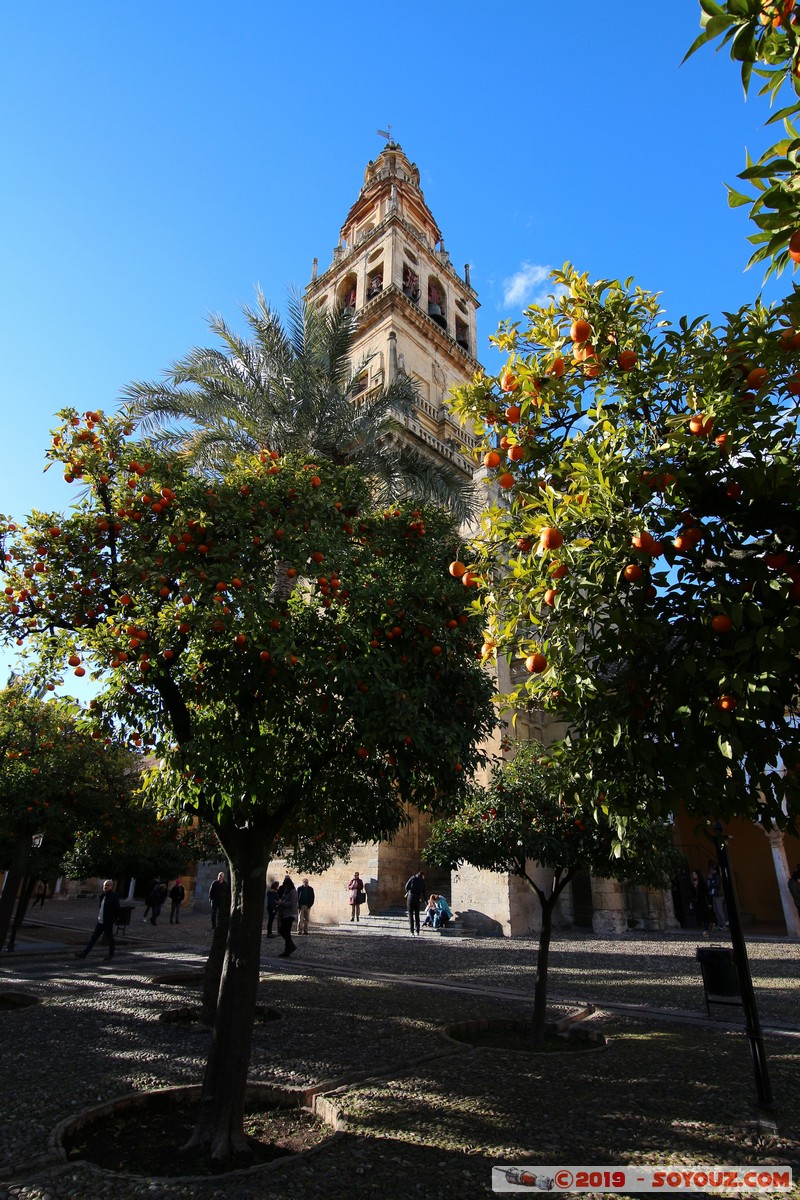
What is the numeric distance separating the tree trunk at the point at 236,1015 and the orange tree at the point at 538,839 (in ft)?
9.47

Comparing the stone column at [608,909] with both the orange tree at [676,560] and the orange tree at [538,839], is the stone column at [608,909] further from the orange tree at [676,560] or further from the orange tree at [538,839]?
the orange tree at [676,560]

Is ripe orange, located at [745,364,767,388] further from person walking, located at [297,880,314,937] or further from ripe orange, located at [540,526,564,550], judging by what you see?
person walking, located at [297,880,314,937]

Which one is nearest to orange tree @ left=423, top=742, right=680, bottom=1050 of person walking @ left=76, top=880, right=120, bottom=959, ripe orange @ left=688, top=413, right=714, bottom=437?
ripe orange @ left=688, top=413, right=714, bottom=437

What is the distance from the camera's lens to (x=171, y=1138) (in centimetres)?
445

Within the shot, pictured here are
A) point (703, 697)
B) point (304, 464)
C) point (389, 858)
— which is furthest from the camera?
point (389, 858)

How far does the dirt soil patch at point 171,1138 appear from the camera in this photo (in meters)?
4.02

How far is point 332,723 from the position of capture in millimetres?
5055

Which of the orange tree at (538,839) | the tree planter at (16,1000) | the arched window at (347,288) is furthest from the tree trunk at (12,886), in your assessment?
the arched window at (347,288)

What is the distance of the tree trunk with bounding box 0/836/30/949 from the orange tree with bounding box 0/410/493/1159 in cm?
925

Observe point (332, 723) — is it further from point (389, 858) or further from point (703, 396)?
point (389, 858)

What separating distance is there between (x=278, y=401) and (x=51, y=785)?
8.43 metres

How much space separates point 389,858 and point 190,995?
38.4ft

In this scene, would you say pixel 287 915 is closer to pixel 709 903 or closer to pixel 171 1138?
pixel 171 1138

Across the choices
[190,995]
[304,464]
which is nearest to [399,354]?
[304,464]
